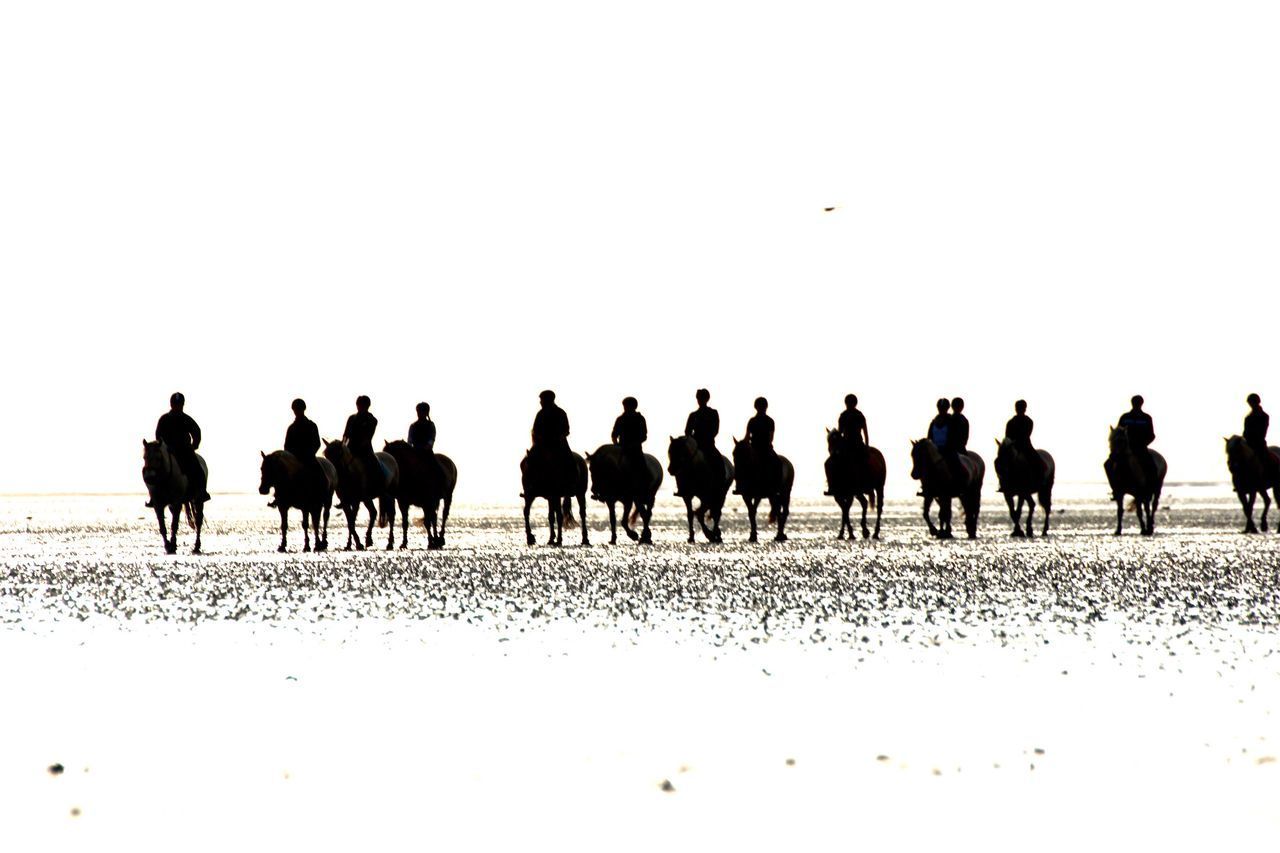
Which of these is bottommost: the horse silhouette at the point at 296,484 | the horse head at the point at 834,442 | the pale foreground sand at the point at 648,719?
the pale foreground sand at the point at 648,719

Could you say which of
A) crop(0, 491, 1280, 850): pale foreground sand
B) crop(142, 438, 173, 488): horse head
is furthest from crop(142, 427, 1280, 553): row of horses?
crop(0, 491, 1280, 850): pale foreground sand

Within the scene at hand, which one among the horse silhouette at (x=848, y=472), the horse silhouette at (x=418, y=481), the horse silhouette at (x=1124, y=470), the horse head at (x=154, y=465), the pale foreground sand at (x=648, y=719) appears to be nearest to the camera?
the pale foreground sand at (x=648, y=719)

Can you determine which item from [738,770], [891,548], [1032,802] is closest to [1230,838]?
[1032,802]

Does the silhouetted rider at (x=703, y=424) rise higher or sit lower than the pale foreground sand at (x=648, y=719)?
higher

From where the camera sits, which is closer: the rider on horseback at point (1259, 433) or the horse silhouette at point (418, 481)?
the horse silhouette at point (418, 481)

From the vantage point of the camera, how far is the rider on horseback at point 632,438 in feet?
92.0

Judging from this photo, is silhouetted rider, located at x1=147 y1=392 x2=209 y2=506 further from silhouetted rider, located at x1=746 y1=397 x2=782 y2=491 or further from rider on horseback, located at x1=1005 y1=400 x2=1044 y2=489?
rider on horseback, located at x1=1005 y1=400 x2=1044 y2=489

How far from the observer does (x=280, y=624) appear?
1389cm

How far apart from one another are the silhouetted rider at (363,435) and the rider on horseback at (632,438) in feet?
11.6

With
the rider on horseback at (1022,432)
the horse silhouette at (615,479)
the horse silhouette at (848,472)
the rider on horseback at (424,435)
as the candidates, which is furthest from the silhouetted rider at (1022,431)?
the rider on horseback at (424,435)

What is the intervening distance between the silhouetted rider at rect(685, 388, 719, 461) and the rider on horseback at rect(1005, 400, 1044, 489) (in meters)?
5.98

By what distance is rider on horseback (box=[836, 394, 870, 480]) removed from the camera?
30.4 metres

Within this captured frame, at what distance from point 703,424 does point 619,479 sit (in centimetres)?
149

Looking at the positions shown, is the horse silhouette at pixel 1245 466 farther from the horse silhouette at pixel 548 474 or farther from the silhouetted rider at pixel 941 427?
the horse silhouette at pixel 548 474
